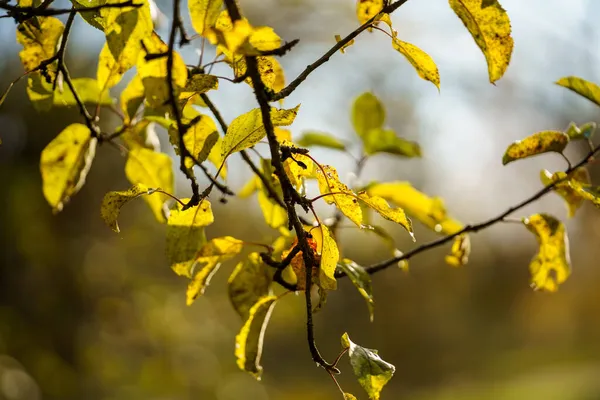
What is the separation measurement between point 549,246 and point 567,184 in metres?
0.11

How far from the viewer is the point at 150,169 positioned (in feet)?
1.94

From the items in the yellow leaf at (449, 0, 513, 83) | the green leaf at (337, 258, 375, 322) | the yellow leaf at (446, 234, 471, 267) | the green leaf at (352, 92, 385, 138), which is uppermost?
the green leaf at (352, 92, 385, 138)

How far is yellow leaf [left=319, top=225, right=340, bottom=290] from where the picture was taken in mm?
365

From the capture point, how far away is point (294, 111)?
0.34 meters

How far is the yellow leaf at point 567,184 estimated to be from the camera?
547 mm

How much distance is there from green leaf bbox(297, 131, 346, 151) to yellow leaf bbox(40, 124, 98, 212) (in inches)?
14.4

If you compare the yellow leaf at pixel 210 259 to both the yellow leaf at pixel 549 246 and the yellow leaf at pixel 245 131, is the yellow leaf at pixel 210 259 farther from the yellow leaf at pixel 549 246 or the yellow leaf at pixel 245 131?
the yellow leaf at pixel 549 246

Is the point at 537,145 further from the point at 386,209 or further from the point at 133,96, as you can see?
the point at 133,96

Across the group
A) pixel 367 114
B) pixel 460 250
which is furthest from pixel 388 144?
pixel 460 250

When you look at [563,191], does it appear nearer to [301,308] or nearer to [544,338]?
[301,308]

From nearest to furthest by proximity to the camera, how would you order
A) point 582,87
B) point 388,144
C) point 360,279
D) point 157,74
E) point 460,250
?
1. point 157,74
2. point 360,279
3. point 582,87
4. point 460,250
5. point 388,144

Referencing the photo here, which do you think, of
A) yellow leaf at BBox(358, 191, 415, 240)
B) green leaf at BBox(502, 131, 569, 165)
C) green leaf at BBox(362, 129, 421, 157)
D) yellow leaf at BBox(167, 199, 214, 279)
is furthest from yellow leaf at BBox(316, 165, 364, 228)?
green leaf at BBox(362, 129, 421, 157)

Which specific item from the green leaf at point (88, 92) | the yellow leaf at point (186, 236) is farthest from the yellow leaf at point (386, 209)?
the green leaf at point (88, 92)

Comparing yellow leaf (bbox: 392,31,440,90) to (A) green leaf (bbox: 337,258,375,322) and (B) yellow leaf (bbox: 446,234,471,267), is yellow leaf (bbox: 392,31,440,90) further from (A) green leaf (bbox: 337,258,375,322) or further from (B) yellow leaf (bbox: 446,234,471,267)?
(B) yellow leaf (bbox: 446,234,471,267)
